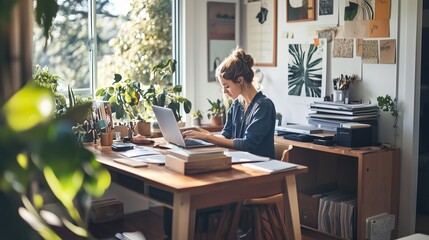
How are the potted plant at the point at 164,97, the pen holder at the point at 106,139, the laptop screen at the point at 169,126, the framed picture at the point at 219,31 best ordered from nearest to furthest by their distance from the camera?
the laptop screen at the point at 169,126, the pen holder at the point at 106,139, the potted plant at the point at 164,97, the framed picture at the point at 219,31

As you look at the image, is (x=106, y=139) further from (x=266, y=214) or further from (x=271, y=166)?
(x=271, y=166)

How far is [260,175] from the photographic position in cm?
284

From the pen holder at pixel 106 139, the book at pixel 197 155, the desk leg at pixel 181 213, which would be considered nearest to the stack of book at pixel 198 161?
the book at pixel 197 155

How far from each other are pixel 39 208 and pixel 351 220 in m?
3.71

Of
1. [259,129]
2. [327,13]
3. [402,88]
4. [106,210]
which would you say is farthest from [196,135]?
[327,13]

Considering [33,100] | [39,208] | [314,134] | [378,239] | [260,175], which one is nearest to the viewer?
[33,100]

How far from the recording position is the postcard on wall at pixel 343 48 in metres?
4.30

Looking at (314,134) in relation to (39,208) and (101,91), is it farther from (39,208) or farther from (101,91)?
(39,208)

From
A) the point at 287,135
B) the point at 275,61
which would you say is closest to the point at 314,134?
the point at 287,135

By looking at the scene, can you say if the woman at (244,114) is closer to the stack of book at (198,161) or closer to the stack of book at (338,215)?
the stack of book at (198,161)

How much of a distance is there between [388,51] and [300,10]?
2.99 feet

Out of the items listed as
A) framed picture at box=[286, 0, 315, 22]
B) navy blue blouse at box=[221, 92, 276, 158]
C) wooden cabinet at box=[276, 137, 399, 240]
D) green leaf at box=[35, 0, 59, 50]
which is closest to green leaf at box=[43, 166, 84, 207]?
green leaf at box=[35, 0, 59, 50]

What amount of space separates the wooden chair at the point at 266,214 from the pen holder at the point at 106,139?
100 centimetres

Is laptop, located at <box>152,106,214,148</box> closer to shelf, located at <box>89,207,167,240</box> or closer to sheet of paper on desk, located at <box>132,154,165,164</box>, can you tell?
sheet of paper on desk, located at <box>132,154,165,164</box>
